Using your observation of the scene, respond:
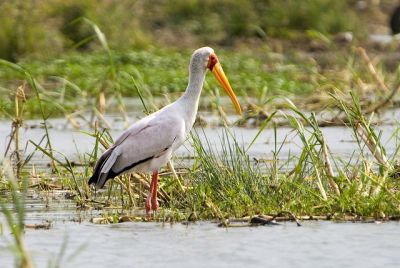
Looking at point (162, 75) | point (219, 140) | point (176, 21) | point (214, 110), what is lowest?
point (219, 140)

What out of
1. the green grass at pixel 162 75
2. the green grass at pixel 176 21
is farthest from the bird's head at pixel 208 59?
the green grass at pixel 176 21

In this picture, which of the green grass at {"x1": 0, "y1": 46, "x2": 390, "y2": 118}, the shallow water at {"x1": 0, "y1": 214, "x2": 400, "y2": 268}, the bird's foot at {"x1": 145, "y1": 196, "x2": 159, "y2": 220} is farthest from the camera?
A: the green grass at {"x1": 0, "y1": 46, "x2": 390, "y2": 118}

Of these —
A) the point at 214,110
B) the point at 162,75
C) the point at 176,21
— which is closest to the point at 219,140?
the point at 214,110

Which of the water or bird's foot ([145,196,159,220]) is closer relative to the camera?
the water

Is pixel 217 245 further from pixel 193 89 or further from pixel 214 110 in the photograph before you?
pixel 214 110

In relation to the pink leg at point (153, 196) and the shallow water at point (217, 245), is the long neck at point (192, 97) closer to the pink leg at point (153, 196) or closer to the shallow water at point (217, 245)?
the pink leg at point (153, 196)

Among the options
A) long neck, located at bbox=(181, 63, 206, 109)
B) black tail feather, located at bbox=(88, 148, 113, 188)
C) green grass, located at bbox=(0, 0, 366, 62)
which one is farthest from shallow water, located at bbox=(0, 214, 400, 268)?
green grass, located at bbox=(0, 0, 366, 62)

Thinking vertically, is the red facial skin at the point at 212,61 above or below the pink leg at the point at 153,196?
above

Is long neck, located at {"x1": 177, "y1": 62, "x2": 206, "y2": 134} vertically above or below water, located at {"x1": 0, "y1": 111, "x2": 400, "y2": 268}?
above

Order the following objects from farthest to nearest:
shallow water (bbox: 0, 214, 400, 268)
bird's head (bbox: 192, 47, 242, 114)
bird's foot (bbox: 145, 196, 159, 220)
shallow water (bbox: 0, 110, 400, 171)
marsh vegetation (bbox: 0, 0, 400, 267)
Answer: shallow water (bbox: 0, 110, 400, 171), bird's head (bbox: 192, 47, 242, 114), bird's foot (bbox: 145, 196, 159, 220), marsh vegetation (bbox: 0, 0, 400, 267), shallow water (bbox: 0, 214, 400, 268)

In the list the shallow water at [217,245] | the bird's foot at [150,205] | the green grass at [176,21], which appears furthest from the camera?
the green grass at [176,21]

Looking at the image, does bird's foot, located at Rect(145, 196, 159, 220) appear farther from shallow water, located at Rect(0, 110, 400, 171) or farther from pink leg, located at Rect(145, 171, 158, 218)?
shallow water, located at Rect(0, 110, 400, 171)

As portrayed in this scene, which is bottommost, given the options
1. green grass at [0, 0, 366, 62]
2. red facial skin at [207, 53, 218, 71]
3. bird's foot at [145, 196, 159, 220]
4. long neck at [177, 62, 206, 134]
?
bird's foot at [145, 196, 159, 220]

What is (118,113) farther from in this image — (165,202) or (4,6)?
(165,202)
